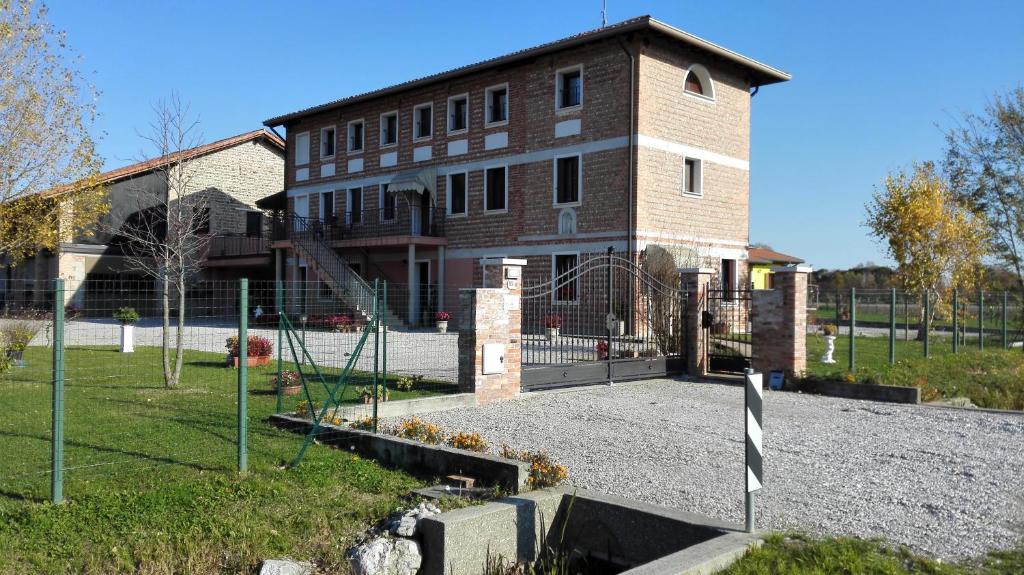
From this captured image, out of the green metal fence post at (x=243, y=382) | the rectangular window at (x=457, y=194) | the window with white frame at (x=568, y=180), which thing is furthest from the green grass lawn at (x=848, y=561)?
the rectangular window at (x=457, y=194)

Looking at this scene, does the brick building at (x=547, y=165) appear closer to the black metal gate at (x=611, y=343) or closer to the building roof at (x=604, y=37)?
the building roof at (x=604, y=37)

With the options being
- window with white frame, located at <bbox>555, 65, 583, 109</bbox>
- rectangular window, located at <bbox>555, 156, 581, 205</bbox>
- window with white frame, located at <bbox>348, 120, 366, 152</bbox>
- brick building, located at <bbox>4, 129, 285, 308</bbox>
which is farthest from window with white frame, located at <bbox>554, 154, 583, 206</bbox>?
brick building, located at <bbox>4, 129, 285, 308</bbox>

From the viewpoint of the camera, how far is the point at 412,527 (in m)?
5.43

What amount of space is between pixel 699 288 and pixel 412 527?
34.5 ft

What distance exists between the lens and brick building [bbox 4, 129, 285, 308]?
35188 mm

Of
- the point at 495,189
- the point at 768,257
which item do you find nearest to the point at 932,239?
the point at 768,257

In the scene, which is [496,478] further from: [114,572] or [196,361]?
[196,361]

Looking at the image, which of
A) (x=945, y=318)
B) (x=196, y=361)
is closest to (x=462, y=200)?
(x=196, y=361)

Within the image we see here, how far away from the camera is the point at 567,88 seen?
2419cm

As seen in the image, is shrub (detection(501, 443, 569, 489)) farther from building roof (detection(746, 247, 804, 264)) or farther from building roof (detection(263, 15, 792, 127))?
building roof (detection(746, 247, 804, 264))

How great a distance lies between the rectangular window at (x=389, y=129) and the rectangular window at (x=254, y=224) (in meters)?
12.0

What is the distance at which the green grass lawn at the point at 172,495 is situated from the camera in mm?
5027

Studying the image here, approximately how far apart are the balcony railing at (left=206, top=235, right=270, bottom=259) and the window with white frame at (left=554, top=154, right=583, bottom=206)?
59.8 feet

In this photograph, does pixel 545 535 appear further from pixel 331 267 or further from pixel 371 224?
pixel 371 224
